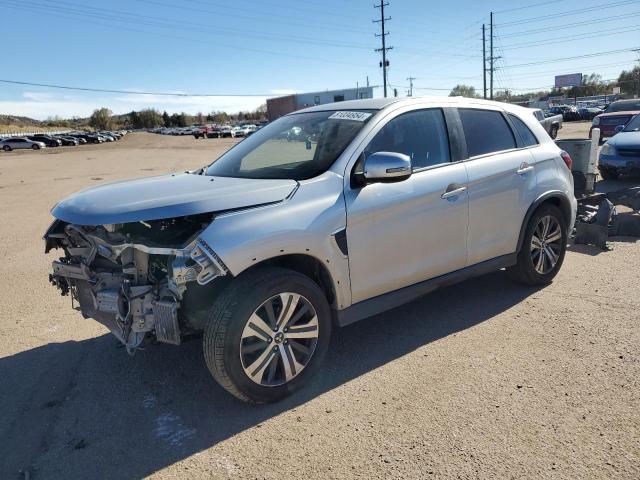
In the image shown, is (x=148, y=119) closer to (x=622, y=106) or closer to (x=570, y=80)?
(x=570, y=80)

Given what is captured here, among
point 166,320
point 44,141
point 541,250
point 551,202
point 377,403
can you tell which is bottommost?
point 377,403

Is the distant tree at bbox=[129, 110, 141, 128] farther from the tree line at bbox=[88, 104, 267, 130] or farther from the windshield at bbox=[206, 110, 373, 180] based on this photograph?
the windshield at bbox=[206, 110, 373, 180]

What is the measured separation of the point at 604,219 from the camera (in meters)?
6.55

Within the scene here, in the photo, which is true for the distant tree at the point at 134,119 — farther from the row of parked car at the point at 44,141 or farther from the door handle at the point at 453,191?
the door handle at the point at 453,191

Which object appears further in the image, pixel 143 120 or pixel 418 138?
pixel 143 120

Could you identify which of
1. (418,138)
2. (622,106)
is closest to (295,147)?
(418,138)

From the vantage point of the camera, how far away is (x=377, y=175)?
336cm

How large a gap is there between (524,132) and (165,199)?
3.51 meters

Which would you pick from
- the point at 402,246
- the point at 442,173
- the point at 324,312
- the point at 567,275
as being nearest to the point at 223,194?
the point at 324,312

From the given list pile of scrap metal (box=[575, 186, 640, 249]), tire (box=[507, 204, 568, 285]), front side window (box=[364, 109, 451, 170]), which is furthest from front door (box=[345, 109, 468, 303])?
pile of scrap metal (box=[575, 186, 640, 249])

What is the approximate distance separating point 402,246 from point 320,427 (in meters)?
1.41

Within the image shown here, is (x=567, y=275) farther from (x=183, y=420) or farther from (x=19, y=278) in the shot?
(x=19, y=278)

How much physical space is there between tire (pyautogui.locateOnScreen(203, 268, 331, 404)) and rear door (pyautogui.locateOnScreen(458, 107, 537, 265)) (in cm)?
167

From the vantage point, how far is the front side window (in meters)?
3.79
